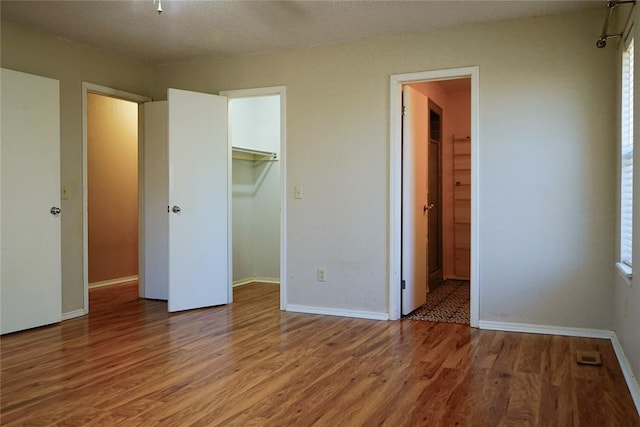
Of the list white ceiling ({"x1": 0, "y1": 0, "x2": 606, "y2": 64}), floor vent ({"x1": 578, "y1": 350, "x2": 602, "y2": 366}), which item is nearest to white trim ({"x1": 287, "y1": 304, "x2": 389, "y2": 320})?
floor vent ({"x1": 578, "y1": 350, "x2": 602, "y2": 366})

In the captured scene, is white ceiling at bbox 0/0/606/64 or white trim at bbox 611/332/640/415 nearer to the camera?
white trim at bbox 611/332/640/415

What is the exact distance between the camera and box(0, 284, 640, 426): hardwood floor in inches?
96.0

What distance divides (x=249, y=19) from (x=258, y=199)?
111 inches

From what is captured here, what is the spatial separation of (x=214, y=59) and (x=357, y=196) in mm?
2010

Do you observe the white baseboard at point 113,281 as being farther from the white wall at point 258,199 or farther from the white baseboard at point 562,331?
the white baseboard at point 562,331

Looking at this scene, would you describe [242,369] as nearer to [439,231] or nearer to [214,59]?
[214,59]

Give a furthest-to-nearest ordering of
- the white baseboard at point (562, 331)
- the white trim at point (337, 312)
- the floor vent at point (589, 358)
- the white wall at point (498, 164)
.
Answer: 1. the white trim at point (337, 312)
2. the white wall at point (498, 164)
3. the white baseboard at point (562, 331)
4. the floor vent at point (589, 358)

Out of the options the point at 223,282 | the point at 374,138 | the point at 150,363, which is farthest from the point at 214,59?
the point at 150,363

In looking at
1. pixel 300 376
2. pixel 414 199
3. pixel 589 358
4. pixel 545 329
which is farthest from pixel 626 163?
pixel 300 376

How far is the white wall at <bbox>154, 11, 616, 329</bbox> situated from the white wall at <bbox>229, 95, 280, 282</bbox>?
4.91ft

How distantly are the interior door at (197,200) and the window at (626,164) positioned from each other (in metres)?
3.33

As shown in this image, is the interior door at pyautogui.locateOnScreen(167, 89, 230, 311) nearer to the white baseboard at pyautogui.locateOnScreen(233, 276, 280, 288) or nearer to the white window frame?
the white baseboard at pyautogui.locateOnScreen(233, 276, 280, 288)

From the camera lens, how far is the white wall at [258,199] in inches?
246

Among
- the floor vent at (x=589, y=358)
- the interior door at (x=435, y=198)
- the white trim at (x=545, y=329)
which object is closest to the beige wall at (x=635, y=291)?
the floor vent at (x=589, y=358)
